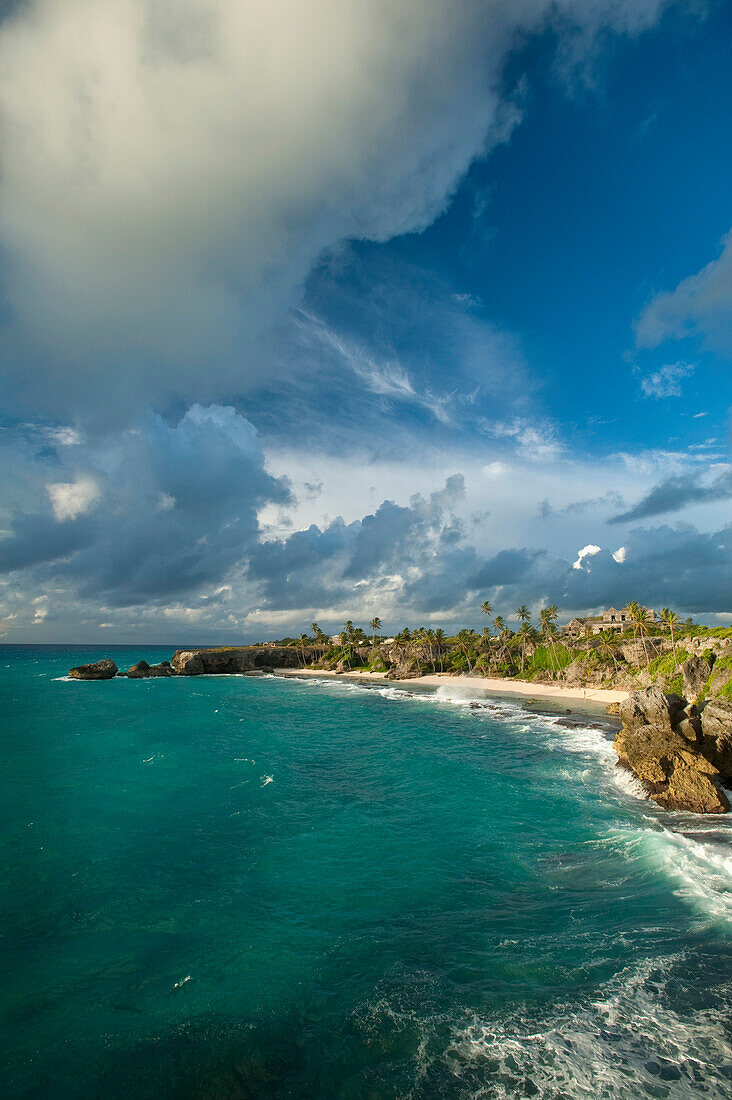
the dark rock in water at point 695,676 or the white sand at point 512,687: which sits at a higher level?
the dark rock in water at point 695,676

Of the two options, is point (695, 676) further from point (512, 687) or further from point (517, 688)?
point (512, 687)

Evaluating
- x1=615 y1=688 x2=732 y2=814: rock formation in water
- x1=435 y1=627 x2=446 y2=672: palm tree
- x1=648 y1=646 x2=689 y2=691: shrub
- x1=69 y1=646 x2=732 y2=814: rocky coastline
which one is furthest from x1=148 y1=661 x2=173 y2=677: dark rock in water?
x1=615 y1=688 x2=732 y2=814: rock formation in water

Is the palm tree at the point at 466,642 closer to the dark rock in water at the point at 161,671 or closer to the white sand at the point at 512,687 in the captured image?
the white sand at the point at 512,687

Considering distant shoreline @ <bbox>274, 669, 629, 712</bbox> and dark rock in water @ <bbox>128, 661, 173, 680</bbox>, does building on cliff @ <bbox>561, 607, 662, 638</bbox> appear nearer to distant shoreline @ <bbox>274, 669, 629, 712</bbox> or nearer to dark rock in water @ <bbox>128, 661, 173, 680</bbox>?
distant shoreline @ <bbox>274, 669, 629, 712</bbox>

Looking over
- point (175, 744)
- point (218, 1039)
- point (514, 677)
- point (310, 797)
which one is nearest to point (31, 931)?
point (218, 1039)

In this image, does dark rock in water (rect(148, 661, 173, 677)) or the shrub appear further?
dark rock in water (rect(148, 661, 173, 677))

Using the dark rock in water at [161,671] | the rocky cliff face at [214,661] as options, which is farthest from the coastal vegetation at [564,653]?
the dark rock in water at [161,671]
